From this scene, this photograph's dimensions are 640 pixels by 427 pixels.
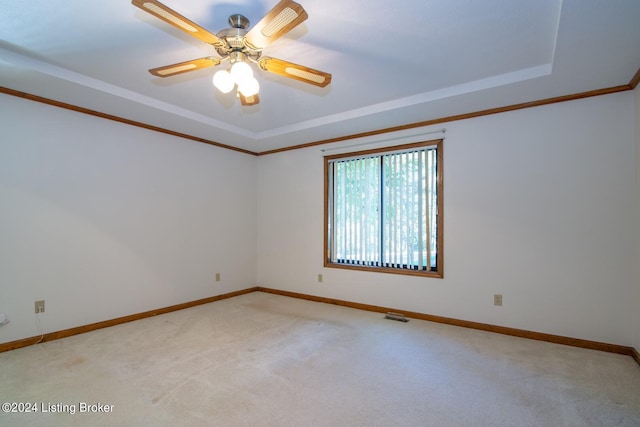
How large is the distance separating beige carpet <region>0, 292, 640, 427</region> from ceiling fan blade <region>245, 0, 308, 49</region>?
2.18 m

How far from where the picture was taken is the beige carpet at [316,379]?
1807mm

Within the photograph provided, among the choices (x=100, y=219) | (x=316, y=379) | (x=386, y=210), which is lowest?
(x=316, y=379)

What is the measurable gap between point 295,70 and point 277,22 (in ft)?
1.58

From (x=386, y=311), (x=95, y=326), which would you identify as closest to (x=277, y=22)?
(x=386, y=311)

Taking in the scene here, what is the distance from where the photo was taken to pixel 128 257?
3.53 metres

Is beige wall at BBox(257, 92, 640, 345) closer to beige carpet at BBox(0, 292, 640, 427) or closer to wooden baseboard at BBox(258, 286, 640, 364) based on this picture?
wooden baseboard at BBox(258, 286, 640, 364)

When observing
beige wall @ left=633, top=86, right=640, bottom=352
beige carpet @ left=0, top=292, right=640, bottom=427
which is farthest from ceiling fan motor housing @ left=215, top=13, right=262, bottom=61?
beige wall @ left=633, top=86, right=640, bottom=352

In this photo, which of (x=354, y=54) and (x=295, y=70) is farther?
(x=354, y=54)

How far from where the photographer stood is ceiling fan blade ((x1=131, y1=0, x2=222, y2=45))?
135 cm

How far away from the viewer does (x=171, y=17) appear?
1.48m

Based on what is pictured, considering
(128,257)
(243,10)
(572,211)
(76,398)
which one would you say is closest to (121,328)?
(128,257)

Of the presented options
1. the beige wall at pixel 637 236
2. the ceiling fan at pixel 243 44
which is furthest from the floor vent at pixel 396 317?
the ceiling fan at pixel 243 44

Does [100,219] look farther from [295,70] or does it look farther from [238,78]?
[295,70]

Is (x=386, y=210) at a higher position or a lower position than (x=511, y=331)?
higher
